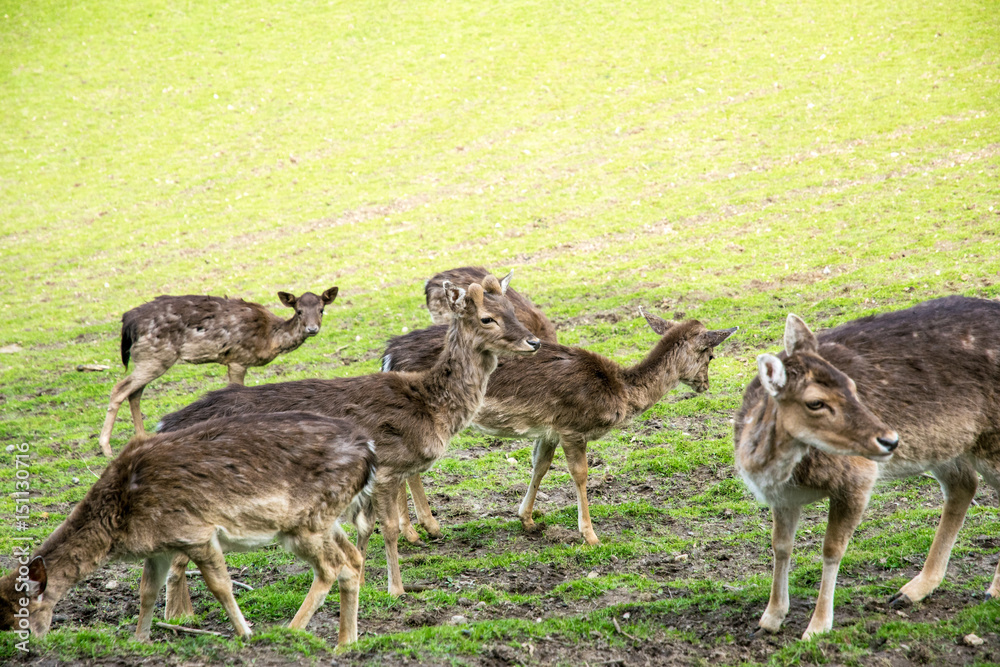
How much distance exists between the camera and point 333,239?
2411 cm

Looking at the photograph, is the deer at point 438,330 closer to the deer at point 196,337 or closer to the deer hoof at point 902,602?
the deer at point 196,337

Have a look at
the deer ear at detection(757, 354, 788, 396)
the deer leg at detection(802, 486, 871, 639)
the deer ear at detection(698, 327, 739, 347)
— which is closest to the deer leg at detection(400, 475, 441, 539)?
the deer ear at detection(698, 327, 739, 347)

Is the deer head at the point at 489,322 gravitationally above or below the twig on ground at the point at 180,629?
above

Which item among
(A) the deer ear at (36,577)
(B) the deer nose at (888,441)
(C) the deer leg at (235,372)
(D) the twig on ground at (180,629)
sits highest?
(B) the deer nose at (888,441)

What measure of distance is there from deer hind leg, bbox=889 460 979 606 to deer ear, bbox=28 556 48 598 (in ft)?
18.6

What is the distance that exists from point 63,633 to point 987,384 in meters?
6.42

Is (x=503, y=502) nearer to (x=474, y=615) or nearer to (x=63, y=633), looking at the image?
(x=474, y=615)

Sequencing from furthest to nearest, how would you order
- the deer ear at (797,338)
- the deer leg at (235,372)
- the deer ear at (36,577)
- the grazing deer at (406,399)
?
1. the deer leg at (235,372)
2. the grazing deer at (406,399)
3. the deer ear at (797,338)
4. the deer ear at (36,577)

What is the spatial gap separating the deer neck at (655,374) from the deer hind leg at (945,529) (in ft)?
10.2

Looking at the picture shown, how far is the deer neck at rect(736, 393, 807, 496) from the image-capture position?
5.54 meters

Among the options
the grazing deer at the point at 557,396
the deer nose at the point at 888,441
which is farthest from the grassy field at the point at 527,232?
the deer nose at the point at 888,441

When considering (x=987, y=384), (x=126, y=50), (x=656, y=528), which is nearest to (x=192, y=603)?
(x=656, y=528)

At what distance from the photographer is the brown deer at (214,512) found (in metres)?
5.77

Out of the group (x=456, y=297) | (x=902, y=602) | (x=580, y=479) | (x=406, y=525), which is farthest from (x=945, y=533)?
(x=406, y=525)
